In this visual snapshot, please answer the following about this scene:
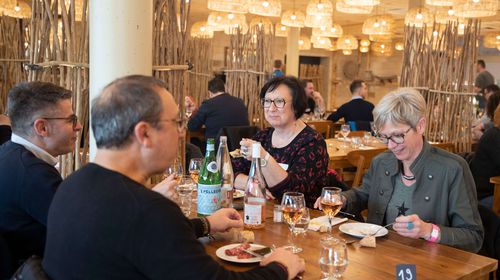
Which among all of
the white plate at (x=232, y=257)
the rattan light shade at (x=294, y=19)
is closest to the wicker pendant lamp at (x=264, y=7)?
the rattan light shade at (x=294, y=19)

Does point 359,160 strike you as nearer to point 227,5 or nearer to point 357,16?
point 227,5

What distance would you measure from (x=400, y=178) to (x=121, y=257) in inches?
67.0

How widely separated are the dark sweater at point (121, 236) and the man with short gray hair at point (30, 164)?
0.74 meters

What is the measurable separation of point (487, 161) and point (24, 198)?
3.78 metres

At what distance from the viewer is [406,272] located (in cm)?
160

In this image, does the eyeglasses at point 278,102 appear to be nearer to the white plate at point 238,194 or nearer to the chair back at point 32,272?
the white plate at point 238,194

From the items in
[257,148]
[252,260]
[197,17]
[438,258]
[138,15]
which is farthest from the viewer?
[197,17]

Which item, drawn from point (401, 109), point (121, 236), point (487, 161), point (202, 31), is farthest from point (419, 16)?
point (121, 236)

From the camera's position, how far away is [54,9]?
300 cm

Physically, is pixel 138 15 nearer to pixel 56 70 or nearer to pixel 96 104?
pixel 56 70

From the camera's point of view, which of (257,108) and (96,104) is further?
(257,108)

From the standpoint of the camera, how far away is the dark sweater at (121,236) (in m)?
1.20

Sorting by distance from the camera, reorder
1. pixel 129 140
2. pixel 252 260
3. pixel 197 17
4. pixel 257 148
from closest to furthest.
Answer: pixel 129 140 → pixel 252 260 → pixel 257 148 → pixel 197 17

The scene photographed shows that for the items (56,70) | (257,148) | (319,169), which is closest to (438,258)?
(257,148)
